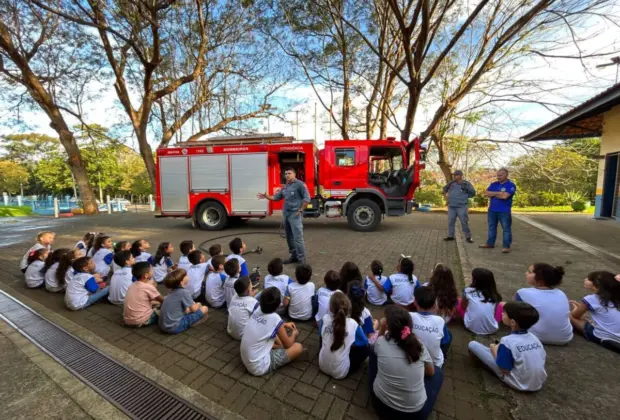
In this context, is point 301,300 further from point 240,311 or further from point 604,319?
point 604,319

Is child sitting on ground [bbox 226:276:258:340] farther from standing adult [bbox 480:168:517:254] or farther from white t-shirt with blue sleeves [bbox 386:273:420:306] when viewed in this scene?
standing adult [bbox 480:168:517:254]

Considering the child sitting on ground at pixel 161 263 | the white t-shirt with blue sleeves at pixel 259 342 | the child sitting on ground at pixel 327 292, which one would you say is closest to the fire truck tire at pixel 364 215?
the child sitting on ground at pixel 161 263

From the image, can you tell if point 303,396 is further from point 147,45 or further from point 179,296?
point 147,45

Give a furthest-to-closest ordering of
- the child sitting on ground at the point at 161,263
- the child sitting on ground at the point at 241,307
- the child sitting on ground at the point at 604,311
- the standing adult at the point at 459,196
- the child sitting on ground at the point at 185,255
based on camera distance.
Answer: the standing adult at the point at 459,196 < the child sitting on ground at the point at 161,263 < the child sitting on ground at the point at 185,255 < the child sitting on ground at the point at 241,307 < the child sitting on ground at the point at 604,311

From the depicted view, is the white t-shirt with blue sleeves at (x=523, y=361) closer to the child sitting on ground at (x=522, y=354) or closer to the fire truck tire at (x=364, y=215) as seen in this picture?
the child sitting on ground at (x=522, y=354)

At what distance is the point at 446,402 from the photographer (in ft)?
6.63

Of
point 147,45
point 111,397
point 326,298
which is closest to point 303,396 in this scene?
point 326,298

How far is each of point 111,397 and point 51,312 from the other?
7.56 ft

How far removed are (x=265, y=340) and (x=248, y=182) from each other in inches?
287

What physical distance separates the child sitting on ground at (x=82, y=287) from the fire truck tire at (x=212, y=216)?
223 inches

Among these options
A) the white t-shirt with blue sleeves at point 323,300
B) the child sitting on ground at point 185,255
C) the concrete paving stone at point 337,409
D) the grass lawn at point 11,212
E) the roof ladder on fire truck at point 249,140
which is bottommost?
the grass lawn at point 11,212

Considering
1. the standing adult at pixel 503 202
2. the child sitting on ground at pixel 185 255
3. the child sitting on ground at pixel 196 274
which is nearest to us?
the child sitting on ground at pixel 196 274

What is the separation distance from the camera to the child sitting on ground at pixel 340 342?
2.14m

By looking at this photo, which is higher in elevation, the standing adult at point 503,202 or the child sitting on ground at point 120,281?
the standing adult at point 503,202
